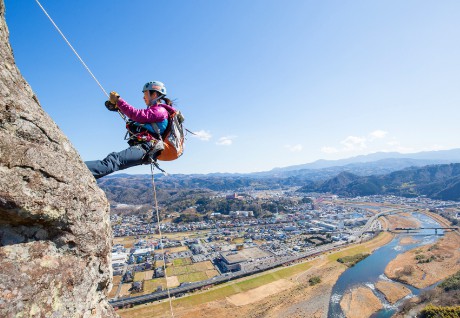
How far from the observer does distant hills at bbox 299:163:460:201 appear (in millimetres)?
131750

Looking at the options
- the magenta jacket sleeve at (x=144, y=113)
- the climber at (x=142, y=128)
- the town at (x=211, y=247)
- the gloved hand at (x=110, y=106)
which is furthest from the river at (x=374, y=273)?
the gloved hand at (x=110, y=106)

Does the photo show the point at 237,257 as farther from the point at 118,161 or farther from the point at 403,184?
the point at 403,184

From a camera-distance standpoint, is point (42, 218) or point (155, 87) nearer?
point (42, 218)

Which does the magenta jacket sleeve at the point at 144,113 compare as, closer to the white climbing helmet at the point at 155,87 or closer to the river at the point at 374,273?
the white climbing helmet at the point at 155,87

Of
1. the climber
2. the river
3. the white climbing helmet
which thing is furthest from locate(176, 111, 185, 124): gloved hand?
the river

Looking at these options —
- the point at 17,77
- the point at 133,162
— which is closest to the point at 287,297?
the point at 133,162

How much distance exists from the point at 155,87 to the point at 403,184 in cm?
18203

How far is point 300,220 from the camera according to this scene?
88562 millimetres

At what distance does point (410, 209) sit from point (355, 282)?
75.5 metres

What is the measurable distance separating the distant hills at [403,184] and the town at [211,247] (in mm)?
52457

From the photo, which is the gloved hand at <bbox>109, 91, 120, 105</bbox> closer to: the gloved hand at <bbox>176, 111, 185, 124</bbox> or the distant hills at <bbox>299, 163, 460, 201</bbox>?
the gloved hand at <bbox>176, 111, 185, 124</bbox>

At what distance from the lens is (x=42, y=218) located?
9.48 ft

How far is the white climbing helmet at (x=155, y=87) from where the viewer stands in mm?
4816

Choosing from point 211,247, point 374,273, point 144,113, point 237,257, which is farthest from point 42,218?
point 211,247
